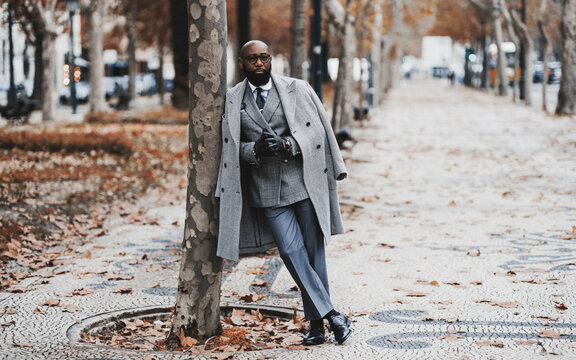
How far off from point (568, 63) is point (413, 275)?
77.6 ft

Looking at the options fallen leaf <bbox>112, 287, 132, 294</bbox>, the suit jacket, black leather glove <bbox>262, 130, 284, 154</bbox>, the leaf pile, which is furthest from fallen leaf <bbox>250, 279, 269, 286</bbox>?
black leather glove <bbox>262, 130, 284, 154</bbox>

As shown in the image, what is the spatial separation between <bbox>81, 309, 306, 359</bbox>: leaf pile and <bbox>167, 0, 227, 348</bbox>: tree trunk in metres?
0.11

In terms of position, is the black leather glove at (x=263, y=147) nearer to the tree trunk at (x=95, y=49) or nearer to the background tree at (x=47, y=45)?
the background tree at (x=47, y=45)

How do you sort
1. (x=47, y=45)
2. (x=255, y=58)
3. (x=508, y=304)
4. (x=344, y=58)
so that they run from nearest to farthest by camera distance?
(x=255, y=58) < (x=508, y=304) < (x=344, y=58) < (x=47, y=45)

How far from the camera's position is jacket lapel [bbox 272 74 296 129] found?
5.16m

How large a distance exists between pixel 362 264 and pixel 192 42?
3228 millimetres

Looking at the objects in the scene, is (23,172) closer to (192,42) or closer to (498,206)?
(498,206)

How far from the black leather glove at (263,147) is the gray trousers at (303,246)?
38 centimetres

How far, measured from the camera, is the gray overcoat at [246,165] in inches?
204

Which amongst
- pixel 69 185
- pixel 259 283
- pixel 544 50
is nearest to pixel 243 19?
pixel 544 50

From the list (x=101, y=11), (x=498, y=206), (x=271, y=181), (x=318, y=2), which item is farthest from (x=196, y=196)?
(x=101, y=11)

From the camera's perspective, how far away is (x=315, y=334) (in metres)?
5.36

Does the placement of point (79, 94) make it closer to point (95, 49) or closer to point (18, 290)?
point (95, 49)

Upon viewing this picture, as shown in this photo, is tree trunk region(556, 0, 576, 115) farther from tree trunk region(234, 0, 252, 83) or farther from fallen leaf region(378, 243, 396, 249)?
fallen leaf region(378, 243, 396, 249)
